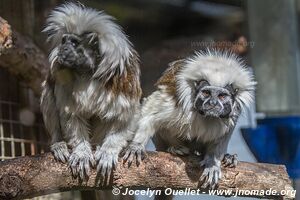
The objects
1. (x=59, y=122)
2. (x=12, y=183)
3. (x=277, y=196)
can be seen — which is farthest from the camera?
(x=59, y=122)

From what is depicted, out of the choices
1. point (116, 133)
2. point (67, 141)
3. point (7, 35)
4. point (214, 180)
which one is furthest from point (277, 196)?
point (7, 35)

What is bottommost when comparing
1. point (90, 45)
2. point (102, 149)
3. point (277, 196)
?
point (277, 196)

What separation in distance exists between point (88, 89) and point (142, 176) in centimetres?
40

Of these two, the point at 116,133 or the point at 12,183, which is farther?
the point at 116,133

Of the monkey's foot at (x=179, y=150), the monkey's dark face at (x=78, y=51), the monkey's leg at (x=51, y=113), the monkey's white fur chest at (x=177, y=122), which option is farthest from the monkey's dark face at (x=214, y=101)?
the monkey's leg at (x=51, y=113)

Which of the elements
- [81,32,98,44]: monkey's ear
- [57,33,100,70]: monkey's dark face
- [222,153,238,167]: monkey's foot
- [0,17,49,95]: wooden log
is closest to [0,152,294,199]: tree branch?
[222,153,238,167]: monkey's foot

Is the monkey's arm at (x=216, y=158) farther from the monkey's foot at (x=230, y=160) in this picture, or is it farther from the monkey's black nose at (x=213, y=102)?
the monkey's black nose at (x=213, y=102)

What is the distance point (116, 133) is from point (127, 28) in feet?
1.39

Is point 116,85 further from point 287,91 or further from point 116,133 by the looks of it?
point 287,91

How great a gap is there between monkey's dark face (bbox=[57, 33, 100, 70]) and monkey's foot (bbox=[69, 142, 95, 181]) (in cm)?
32

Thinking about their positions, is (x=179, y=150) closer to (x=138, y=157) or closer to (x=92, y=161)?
(x=138, y=157)

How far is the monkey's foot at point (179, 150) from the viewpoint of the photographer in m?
2.57

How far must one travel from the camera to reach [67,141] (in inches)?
101

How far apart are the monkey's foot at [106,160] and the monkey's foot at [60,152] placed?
118 mm
